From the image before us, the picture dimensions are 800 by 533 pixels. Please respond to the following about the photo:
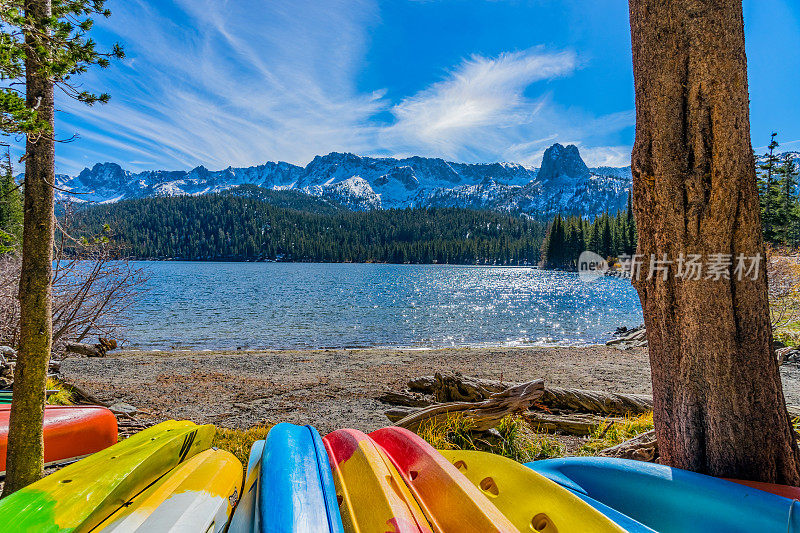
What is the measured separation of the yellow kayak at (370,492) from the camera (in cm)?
193

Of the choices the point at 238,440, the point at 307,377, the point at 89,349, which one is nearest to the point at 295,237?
the point at 89,349

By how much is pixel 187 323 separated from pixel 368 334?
37.0 ft

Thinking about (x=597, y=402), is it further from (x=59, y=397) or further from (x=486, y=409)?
(x=59, y=397)

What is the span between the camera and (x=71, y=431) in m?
4.17

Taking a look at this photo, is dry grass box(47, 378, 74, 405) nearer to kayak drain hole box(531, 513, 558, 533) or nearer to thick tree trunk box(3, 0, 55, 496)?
thick tree trunk box(3, 0, 55, 496)

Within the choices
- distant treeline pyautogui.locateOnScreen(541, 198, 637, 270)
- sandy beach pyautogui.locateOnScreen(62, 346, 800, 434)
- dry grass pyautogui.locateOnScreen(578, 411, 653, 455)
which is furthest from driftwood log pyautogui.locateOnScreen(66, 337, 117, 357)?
distant treeline pyautogui.locateOnScreen(541, 198, 637, 270)

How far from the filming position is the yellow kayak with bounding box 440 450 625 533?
1.97 meters

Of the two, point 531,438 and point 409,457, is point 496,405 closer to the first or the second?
point 531,438

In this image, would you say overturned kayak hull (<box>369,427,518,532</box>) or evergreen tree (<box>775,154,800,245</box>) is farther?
evergreen tree (<box>775,154,800,245</box>)

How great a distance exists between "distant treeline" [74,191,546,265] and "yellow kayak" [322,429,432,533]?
14813cm

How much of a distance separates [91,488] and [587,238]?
305ft

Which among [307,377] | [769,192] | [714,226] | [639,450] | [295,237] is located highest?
[295,237]

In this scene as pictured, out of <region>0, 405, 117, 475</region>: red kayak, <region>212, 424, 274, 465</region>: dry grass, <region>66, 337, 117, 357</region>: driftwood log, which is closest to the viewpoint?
<region>0, 405, 117, 475</region>: red kayak

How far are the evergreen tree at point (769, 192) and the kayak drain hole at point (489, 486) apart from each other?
40.9 m
